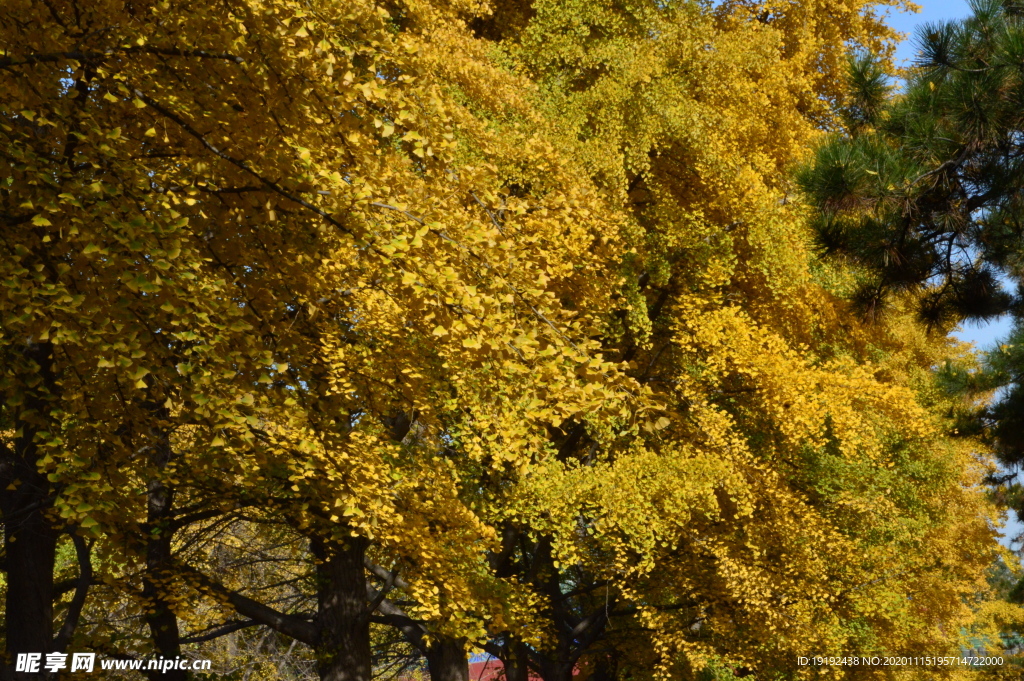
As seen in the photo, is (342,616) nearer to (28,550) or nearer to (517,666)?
(517,666)

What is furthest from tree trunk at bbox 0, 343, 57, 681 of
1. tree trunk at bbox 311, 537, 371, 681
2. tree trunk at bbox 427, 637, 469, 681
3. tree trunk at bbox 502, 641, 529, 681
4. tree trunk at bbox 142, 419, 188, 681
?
tree trunk at bbox 502, 641, 529, 681

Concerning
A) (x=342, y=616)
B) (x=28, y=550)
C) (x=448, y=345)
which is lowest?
(x=342, y=616)

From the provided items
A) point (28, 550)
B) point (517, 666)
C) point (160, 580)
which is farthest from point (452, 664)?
point (28, 550)

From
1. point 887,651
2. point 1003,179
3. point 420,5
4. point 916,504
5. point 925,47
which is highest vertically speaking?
point 420,5

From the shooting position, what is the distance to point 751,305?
50.7 feet

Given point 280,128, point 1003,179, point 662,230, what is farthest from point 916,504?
point 280,128

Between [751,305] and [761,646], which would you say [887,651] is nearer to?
[761,646]

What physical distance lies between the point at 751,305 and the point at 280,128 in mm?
10646

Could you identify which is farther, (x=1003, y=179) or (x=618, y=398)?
(x=1003, y=179)

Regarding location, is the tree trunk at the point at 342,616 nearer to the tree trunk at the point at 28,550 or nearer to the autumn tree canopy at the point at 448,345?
the autumn tree canopy at the point at 448,345

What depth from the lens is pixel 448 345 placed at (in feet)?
27.2

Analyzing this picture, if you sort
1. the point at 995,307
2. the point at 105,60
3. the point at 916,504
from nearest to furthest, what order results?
the point at 105,60, the point at 995,307, the point at 916,504

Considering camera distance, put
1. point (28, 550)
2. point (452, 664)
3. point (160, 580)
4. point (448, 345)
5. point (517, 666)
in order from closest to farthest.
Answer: point (28, 550), point (448, 345), point (160, 580), point (452, 664), point (517, 666)

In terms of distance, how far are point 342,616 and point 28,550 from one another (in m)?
4.94
